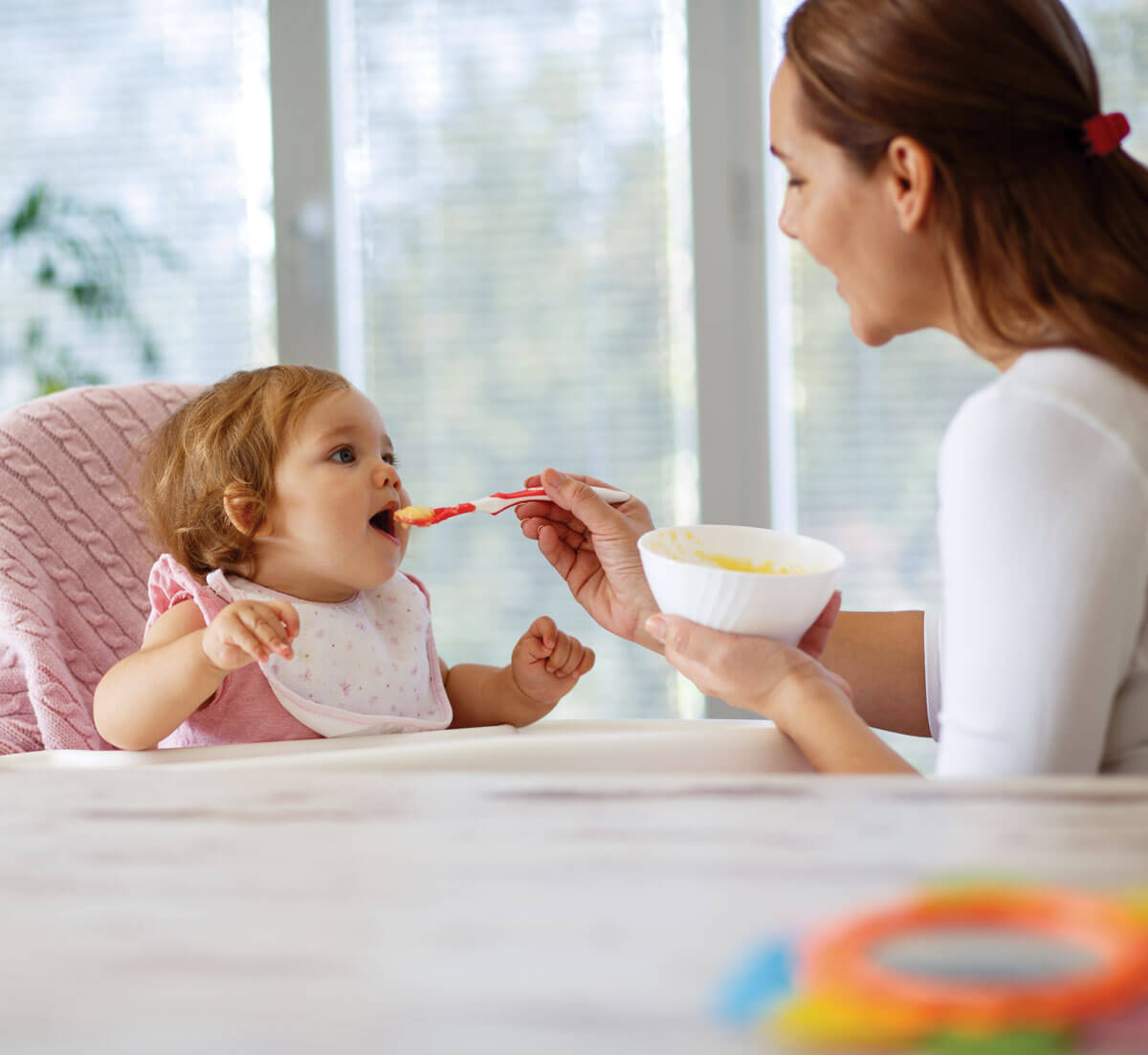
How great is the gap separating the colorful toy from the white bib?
3.30 ft

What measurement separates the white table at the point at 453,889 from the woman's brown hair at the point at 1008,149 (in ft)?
1.54

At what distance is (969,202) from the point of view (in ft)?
2.88

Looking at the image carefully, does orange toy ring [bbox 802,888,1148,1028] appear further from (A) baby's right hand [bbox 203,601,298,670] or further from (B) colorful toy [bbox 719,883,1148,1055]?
(A) baby's right hand [bbox 203,601,298,670]

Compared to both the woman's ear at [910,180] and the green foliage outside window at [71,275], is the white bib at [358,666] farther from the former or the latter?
the green foliage outside window at [71,275]

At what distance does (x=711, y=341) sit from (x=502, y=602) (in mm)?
715

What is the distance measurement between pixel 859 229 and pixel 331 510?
0.66 meters

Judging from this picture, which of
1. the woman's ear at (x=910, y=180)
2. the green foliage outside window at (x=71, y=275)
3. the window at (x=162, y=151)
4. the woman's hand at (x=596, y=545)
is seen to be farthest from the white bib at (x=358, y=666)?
the green foliage outside window at (x=71, y=275)

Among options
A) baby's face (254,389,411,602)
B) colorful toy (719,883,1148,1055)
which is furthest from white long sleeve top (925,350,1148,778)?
baby's face (254,389,411,602)

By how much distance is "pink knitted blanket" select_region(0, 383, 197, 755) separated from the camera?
124cm

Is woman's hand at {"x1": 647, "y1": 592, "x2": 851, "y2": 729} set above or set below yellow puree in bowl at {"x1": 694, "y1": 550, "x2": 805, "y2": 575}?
below

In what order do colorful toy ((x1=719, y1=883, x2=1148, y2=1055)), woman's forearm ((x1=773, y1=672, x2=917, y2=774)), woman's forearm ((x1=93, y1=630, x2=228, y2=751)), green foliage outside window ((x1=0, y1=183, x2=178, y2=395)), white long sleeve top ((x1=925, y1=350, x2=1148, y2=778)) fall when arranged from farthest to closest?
1. green foliage outside window ((x1=0, y1=183, x2=178, y2=395))
2. woman's forearm ((x1=93, y1=630, x2=228, y2=751))
3. woman's forearm ((x1=773, y1=672, x2=917, y2=774))
4. white long sleeve top ((x1=925, y1=350, x2=1148, y2=778))
5. colorful toy ((x1=719, y1=883, x2=1148, y2=1055))

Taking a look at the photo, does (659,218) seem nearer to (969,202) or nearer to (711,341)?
(711,341)

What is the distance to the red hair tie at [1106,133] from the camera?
860 mm

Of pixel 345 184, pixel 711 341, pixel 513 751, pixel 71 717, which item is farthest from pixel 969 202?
pixel 345 184
